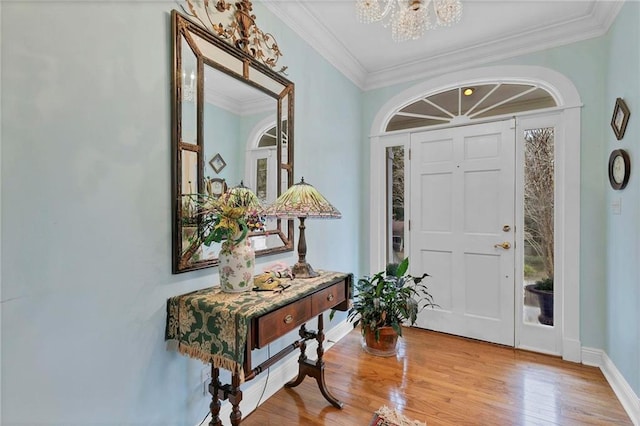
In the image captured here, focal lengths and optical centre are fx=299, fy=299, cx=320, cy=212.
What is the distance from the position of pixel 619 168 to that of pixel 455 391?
6.28 ft

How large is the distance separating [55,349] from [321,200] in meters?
1.31

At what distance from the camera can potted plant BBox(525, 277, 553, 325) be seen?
2635 millimetres

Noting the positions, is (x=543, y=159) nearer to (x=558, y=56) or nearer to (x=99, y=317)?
(x=558, y=56)

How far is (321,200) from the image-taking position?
178 cm

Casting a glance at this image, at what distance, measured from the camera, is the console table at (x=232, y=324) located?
1.22 metres

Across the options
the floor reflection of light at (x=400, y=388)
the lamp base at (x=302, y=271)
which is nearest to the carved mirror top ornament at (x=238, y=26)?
the lamp base at (x=302, y=271)

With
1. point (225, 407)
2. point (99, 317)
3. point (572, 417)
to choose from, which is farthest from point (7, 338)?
point (572, 417)

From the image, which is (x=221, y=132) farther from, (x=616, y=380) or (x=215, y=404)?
(x=616, y=380)

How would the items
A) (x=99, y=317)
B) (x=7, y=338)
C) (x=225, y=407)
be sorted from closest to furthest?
(x=7, y=338) → (x=99, y=317) → (x=225, y=407)

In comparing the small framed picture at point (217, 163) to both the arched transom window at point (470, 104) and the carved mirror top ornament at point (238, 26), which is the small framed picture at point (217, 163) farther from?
the arched transom window at point (470, 104)

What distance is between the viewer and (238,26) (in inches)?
70.6

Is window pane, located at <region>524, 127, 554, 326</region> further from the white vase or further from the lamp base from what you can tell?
the white vase

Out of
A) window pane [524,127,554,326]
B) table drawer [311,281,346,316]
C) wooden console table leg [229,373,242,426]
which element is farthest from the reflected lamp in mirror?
window pane [524,127,554,326]

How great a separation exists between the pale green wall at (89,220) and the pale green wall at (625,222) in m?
2.59
